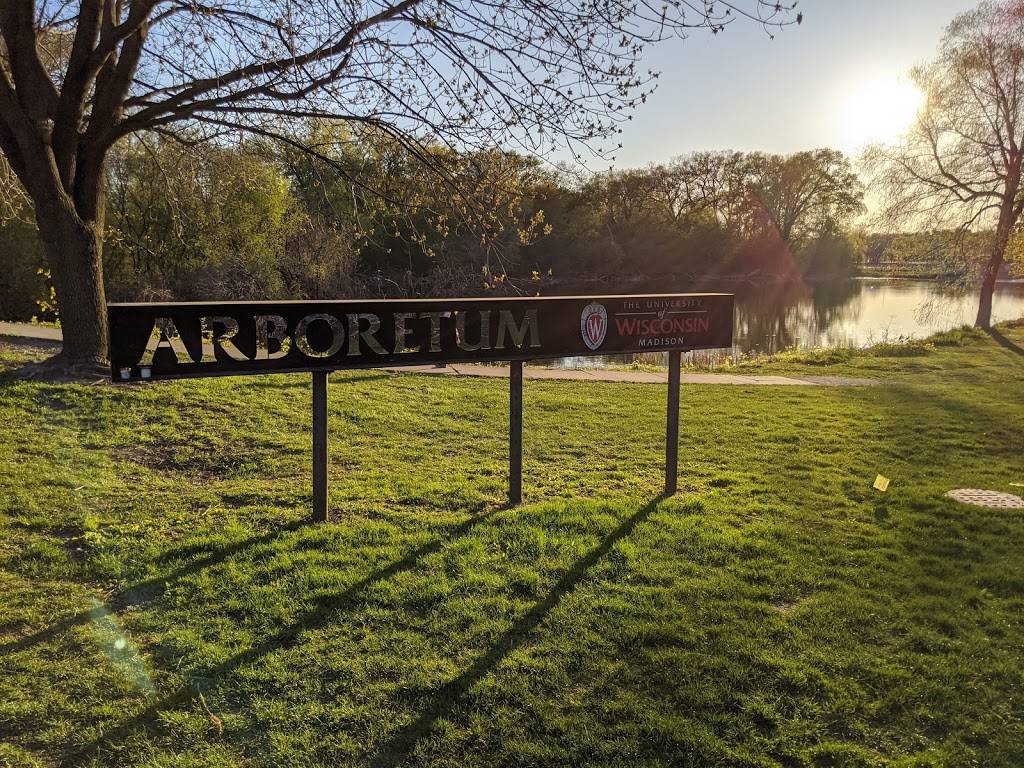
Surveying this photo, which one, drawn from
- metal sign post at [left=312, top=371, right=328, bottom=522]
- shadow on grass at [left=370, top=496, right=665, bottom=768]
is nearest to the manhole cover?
shadow on grass at [left=370, top=496, right=665, bottom=768]

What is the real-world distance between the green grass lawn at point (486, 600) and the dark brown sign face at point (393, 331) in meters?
1.20

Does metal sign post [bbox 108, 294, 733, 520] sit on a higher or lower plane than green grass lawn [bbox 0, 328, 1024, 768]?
higher

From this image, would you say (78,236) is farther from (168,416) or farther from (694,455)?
(694,455)

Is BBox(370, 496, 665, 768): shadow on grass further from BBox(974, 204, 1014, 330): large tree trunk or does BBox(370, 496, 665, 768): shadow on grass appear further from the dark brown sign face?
BBox(974, 204, 1014, 330): large tree trunk

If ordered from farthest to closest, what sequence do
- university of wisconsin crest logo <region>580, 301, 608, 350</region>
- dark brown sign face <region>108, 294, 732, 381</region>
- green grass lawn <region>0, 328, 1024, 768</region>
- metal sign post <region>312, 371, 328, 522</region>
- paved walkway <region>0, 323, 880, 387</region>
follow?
1. paved walkway <region>0, 323, 880, 387</region>
2. university of wisconsin crest logo <region>580, 301, 608, 350</region>
3. metal sign post <region>312, 371, 328, 522</region>
4. dark brown sign face <region>108, 294, 732, 381</region>
5. green grass lawn <region>0, 328, 1024, 768</region>

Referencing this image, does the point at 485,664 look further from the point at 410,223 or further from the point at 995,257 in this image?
the point at 995,257

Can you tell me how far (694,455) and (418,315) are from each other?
12.0 feet

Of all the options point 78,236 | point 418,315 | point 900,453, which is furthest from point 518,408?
point 78,236

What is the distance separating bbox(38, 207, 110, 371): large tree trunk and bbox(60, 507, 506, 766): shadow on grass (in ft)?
19.1

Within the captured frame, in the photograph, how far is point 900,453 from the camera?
23.9 feet

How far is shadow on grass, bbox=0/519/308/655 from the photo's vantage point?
3342 millimetres

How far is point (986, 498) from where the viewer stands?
5.82 meters

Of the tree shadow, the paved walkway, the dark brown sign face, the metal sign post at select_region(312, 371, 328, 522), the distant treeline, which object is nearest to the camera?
the dark brown sign face

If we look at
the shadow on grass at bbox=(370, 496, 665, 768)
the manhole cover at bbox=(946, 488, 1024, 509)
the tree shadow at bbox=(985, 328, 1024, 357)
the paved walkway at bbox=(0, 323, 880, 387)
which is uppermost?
the tree shadow at bbox=(985, 328, 1024, 357)
